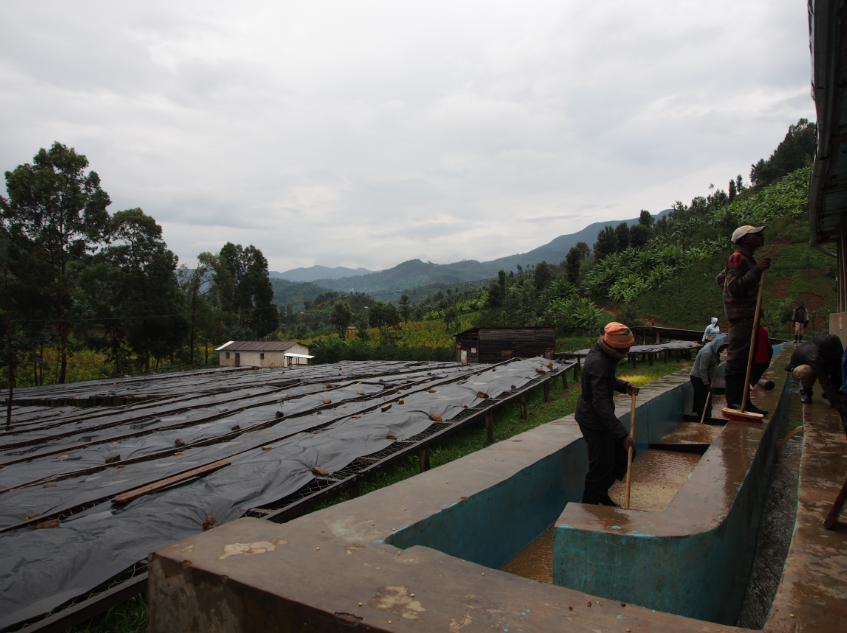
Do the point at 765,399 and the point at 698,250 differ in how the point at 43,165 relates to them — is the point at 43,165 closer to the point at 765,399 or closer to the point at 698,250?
the point at 765,399

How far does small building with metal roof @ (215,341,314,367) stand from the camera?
34.1 metres

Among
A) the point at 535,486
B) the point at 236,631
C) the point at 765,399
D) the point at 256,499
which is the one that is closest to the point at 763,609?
the point at 535,486

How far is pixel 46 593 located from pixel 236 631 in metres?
2.04

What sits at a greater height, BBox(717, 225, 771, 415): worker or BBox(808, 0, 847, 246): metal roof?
BBox(808, 0, 847, 246): metal roof

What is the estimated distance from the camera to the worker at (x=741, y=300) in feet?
14.1

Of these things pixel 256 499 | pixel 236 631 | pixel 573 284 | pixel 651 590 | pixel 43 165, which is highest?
pixel 43 165

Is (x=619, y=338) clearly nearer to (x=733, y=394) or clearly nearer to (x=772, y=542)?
(x=772, y=542)

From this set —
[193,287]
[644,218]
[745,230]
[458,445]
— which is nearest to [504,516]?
[745,230]

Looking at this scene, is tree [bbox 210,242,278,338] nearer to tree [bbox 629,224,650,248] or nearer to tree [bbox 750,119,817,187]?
tree [bbox 629,224,650,248]

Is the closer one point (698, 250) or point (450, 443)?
point (450, 443)

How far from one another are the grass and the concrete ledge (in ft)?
8.17

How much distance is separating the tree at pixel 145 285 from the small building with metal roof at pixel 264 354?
638 centimetres

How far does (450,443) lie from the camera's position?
746cm

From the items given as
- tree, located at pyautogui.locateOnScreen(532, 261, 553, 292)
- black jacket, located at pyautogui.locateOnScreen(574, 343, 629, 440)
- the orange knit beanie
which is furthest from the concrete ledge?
tree, located at pyautogui.locateOnScreen(532, 261, 553, 292)
